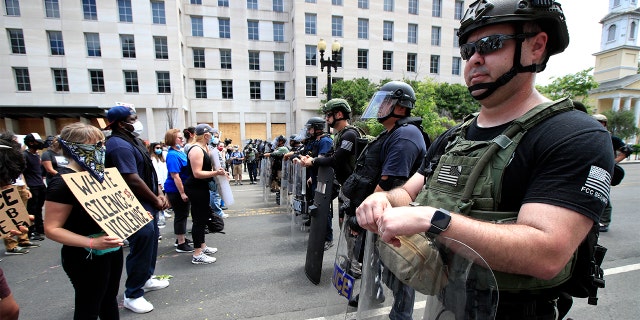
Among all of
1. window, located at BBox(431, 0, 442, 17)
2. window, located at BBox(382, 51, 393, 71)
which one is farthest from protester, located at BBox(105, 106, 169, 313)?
window, located at BBox(431, 0, 442, 17)

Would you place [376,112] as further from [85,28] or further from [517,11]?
[85,28]

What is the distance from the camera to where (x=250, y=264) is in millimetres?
4301

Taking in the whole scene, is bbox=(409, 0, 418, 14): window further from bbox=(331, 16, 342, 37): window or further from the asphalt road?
the asphalt road

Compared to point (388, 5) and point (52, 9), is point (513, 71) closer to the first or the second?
point (388, 5)

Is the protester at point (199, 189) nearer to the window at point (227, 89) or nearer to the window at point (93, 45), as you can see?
the window at point (227, 89)

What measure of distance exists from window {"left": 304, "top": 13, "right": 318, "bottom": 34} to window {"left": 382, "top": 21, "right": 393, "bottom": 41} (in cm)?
814

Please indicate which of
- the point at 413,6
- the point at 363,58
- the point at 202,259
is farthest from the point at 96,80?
the point at 413,6

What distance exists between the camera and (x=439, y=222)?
90cm

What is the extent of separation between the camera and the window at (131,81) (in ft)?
89.4

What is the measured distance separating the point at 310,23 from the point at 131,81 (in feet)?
61.7

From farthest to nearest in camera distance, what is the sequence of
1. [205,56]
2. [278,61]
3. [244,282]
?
[278,61] < [205,56] < [244,282]

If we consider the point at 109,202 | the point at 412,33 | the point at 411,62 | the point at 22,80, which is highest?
the point at 412,33

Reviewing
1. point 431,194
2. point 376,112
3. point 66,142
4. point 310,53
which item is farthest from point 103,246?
point 310,53

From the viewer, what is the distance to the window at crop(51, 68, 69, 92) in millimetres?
26273
